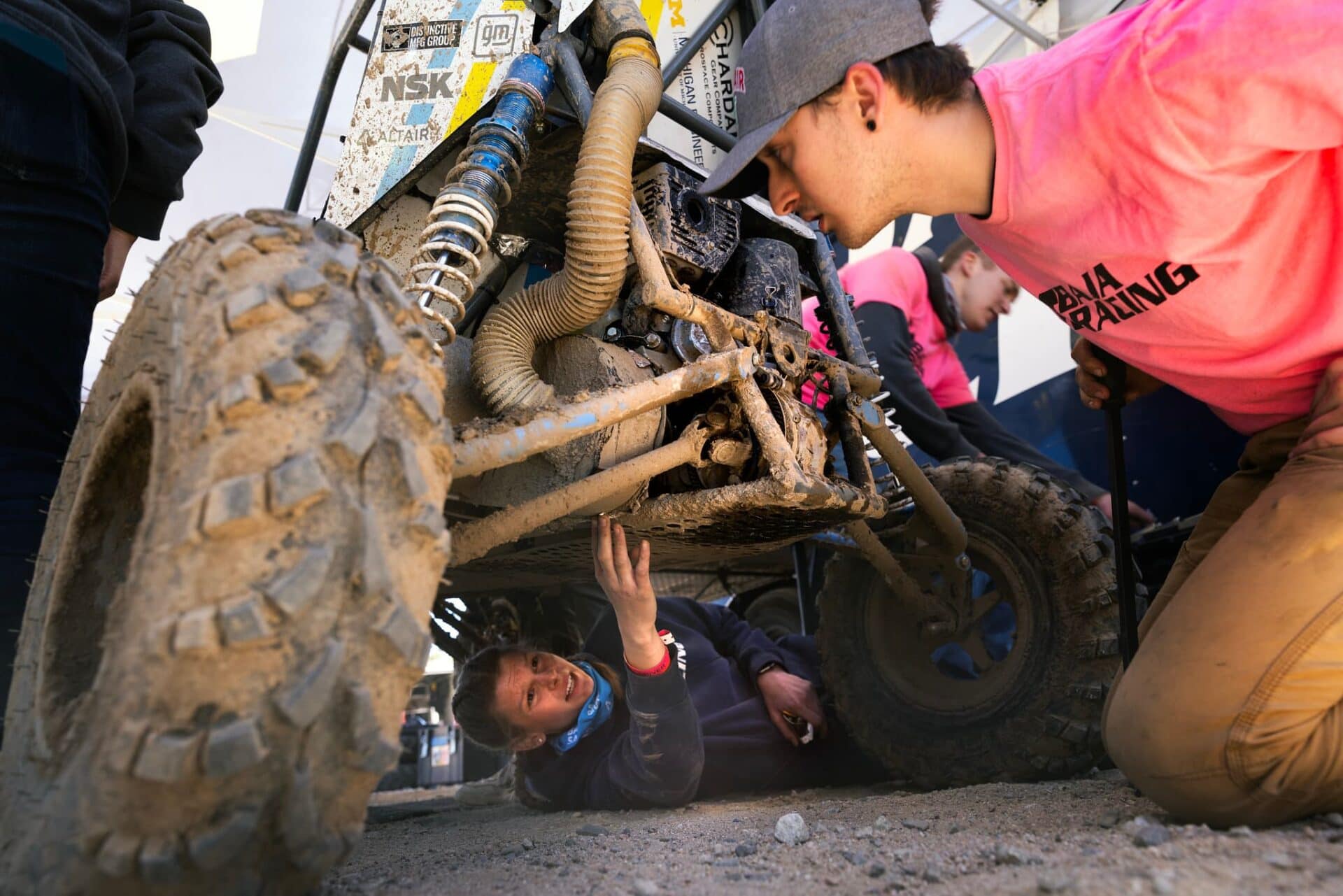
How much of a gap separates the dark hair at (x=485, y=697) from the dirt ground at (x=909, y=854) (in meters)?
0.62

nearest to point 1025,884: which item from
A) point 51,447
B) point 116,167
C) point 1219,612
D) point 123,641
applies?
point 1219,612

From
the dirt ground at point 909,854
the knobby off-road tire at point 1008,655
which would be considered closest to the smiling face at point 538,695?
the dirt ground at point 909,854

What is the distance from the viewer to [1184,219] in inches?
50.3

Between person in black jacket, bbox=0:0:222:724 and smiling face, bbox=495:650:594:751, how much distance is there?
4.73ft

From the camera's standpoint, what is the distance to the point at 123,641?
0.74 m

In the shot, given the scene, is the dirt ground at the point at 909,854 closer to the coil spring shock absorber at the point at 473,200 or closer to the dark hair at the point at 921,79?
the coil spring shock absorber at the point at 473,200

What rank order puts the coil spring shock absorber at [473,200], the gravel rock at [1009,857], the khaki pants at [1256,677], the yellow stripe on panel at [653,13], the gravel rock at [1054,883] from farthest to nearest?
the yellow stripe on panel at [653,13] → the coil spring shock absorber at [473,200] → the khaki pants at [1256,677] → the gravel rock at [1009,857] → the gravel rock at [1054,883]

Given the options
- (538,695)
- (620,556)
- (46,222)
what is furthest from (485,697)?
(46,222)

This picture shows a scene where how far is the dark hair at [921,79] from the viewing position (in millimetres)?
1485

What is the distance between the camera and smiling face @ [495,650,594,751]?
2.70 m

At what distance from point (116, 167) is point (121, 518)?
0.88 meters

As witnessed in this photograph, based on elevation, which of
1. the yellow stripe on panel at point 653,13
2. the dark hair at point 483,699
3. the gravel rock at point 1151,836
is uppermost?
the yellow stripe on panel at point 653,13

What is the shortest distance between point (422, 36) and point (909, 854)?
1.86 meters

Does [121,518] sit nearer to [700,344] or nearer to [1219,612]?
[700,344]
